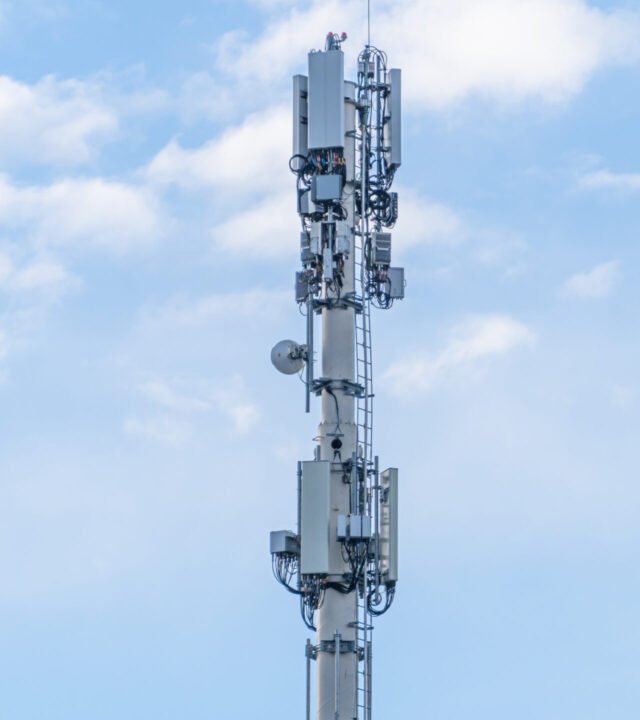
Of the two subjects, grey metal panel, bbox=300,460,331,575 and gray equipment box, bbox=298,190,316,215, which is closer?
grey metal panel, bbox=300,460,331,575

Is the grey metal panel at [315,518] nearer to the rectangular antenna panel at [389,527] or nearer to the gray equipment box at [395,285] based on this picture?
the rectangular antenna panel at [389,527]

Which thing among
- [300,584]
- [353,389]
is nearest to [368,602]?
[300,584]

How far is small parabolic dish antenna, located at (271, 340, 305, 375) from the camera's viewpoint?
6331 cm

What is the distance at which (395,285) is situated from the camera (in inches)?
2564

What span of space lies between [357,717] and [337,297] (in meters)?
12.1

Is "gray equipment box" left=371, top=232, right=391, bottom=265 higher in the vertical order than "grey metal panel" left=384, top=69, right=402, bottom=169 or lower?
lower

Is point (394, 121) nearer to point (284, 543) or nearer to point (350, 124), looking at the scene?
point (350, 124)

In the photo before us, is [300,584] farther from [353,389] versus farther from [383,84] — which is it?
[383,84]

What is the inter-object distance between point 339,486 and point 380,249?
7370 millimetres

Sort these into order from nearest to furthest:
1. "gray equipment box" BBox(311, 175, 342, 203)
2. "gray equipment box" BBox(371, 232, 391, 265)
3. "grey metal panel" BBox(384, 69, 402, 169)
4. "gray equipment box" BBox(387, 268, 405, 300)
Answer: "gray equipment box" BBox(311, 175, 342, 203)
"gray equipment box" BBox(371, 232, 391, 265)
"gray equipment box" BBox(387, 268, 405, 300)
"grey metal panel" BBox(384, 69, 402, 169)

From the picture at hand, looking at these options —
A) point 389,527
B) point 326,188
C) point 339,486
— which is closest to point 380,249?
point 326,188

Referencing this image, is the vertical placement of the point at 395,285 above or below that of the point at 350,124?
below

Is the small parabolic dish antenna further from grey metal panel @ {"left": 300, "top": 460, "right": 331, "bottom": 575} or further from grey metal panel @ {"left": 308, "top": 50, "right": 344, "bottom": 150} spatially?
grey metal panel @ {"left": 308, "top": 50, "right": 344, "bottom": 150}

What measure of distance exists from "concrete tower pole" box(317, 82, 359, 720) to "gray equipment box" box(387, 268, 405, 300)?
1283 mm
